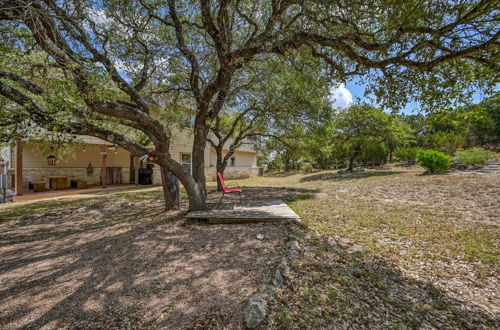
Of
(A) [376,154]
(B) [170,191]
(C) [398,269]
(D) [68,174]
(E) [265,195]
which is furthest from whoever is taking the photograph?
(A) [376,154]

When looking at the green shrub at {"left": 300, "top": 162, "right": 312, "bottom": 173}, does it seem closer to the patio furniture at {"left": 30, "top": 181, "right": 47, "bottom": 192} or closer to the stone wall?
the stone wall

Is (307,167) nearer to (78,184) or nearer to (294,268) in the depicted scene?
(78,184)

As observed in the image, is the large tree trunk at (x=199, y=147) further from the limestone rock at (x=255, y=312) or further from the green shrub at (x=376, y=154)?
the green shrub at (x=376, y=154)

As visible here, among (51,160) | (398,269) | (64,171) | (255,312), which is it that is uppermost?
(51,160)

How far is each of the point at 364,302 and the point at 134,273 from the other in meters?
2.96

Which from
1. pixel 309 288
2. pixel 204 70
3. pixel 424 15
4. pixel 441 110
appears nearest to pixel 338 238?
pixel 309 288

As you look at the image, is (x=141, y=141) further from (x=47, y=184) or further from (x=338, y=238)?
(x=338, y=238)

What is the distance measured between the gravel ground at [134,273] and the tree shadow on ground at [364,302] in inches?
17.6

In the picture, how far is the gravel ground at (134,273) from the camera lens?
2172 millimetres

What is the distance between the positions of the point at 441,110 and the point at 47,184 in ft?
52.7

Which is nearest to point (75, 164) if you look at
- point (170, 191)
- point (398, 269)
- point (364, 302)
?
point (170, 191)

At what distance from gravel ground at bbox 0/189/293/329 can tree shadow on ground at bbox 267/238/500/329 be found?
45cm

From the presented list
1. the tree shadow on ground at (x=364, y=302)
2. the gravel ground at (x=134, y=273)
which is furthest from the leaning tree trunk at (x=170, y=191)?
the tree shadow on ground at (x=364, y=302)

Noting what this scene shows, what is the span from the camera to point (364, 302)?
2.41m
